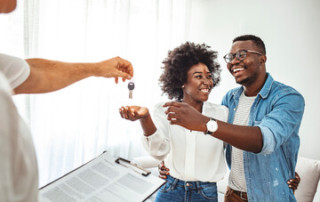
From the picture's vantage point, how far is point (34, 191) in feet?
1.18

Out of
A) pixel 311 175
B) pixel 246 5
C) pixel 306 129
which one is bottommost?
pixel 311 175

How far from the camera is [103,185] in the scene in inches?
38.4

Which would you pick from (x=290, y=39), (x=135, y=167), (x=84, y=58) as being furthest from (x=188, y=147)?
(x=290, y=39)

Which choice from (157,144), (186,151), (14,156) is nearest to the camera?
(14,156)

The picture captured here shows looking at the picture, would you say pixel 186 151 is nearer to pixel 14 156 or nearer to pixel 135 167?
pixel 135 167

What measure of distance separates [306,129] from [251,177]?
1.84m

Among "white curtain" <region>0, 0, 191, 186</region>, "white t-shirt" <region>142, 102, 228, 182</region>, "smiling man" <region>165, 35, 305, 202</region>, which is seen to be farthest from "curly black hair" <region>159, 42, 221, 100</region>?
"white curtain" <region>0, 0, 191, 186</region>

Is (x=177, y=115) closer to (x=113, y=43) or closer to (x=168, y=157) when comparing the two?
(x=168, y=157)

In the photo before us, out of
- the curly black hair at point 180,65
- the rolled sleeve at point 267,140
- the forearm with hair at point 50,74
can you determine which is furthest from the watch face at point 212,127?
the curly black hair at point 180,65

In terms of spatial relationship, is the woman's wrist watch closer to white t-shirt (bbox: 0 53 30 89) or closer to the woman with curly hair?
the woman with curly hair

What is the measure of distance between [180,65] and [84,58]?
1150 mm

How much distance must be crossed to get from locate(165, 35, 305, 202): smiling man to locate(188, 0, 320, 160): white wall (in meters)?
1.51

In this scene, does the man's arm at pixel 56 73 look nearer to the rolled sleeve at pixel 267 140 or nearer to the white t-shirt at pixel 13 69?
the white t-shirt at pixel 13 69

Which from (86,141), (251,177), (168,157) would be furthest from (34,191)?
(86,141)
